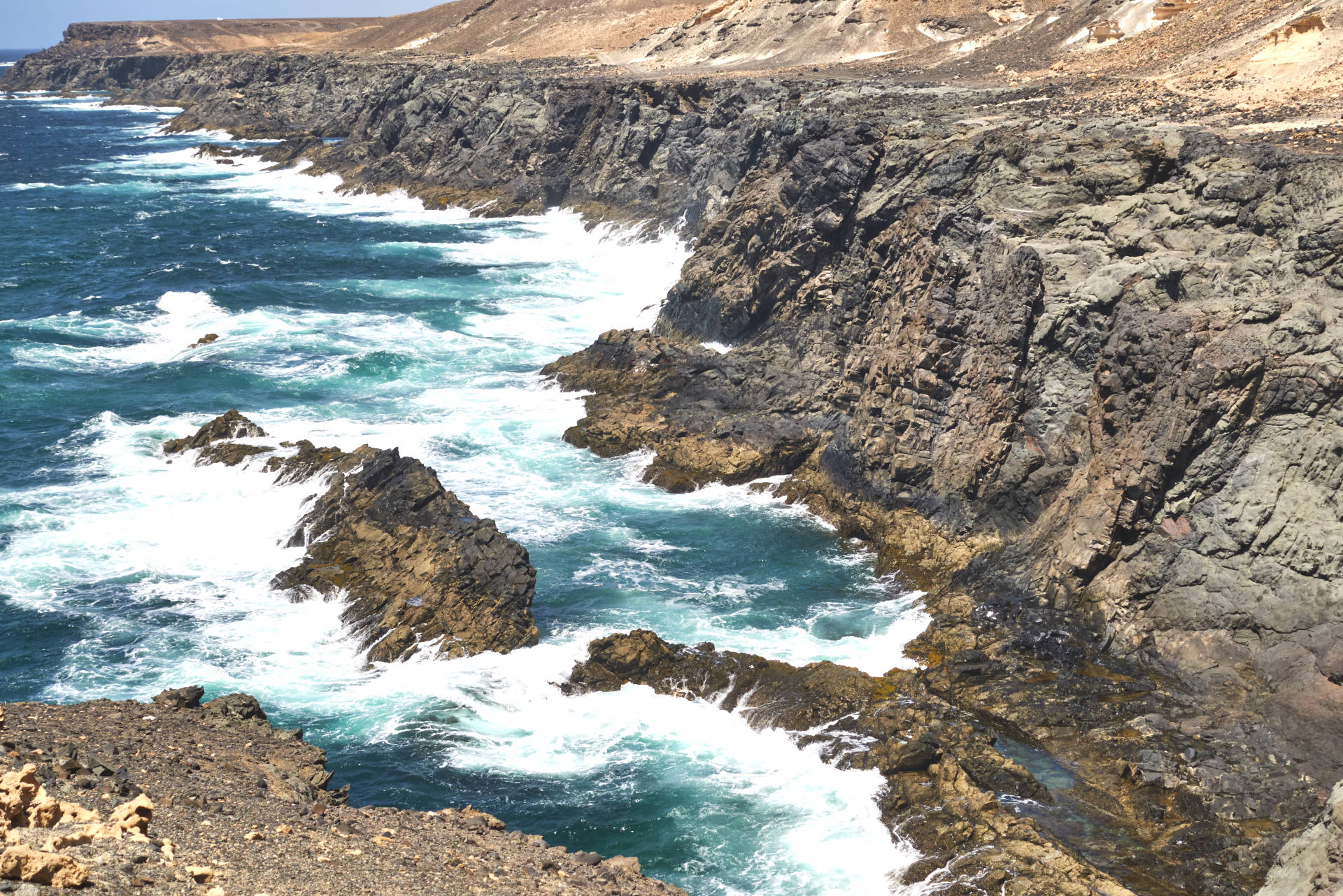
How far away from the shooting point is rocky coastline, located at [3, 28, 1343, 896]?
19109mm

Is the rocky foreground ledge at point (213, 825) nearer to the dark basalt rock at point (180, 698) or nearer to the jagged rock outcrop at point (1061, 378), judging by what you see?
the dark basalt rock at point (180, 698)

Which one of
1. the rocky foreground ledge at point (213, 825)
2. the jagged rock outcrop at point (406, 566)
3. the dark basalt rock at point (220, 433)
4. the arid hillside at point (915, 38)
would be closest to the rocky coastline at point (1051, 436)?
the dark basalt rock at point (220, 433)

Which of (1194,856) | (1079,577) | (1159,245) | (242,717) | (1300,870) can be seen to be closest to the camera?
(1300,870)

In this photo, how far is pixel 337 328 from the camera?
164ft

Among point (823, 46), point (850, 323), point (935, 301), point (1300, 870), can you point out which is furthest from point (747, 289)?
→ point (823, 46)

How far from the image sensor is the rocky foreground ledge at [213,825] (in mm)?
12289

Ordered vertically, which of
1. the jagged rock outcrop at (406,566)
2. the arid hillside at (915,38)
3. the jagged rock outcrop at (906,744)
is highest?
the arid hillside at (915,38)

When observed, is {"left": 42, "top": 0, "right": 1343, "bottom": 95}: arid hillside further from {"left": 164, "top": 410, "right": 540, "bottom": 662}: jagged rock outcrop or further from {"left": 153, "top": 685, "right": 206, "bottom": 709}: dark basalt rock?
{"left": 153, "top": 685, "right": 206, "bottom": 709}: dark basalt rock

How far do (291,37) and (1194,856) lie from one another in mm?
180076

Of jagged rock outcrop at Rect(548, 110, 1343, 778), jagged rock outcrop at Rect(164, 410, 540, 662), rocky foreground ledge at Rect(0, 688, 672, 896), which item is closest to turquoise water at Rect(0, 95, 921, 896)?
jagged rock outcrop at Rect(164, 410, 540, 662)

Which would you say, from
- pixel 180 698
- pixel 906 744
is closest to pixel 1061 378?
pixel 906 744

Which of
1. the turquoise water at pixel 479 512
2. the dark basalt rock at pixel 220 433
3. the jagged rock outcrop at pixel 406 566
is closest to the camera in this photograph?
the turquoise water at pixel 479 512

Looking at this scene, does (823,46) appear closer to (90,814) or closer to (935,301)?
(935,301)

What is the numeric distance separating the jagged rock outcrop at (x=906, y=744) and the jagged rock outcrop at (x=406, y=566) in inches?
111
